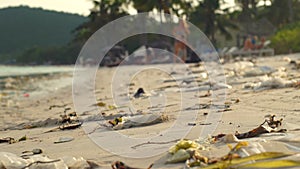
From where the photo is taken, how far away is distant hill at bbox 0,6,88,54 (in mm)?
106812

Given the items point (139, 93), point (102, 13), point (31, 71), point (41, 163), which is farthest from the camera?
point (102, 13)

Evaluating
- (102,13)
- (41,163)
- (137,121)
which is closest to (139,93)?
(137,121)

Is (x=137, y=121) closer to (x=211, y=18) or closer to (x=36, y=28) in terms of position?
(x=211, y=18)

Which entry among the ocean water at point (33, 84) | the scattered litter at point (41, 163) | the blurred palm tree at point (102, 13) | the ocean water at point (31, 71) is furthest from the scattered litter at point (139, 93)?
the blurred palm tree at point (102, 13)

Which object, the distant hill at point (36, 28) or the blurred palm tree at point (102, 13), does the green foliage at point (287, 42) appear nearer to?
the blurred palm tree at point (102, 13)

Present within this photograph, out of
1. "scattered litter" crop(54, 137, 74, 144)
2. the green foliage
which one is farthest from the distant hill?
"scattered litter" crop(54, 137, 74, 144)

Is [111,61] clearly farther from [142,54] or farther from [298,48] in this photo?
[298,48]

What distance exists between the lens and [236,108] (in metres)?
4.37

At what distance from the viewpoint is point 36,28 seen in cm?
11288

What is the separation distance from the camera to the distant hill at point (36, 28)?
107 meters

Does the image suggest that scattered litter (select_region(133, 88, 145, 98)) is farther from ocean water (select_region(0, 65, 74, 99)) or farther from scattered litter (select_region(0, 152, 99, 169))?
ocean water (select_region(0, 65, 74, 99))

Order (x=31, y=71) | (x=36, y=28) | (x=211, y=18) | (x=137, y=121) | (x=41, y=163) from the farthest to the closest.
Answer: (x=36, y=28) < (x=31, y=71) < (x=211, y=18) < (x=137, y=121) < (x=41, y=163)

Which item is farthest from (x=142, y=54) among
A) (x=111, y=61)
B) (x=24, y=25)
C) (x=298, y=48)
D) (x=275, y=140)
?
(x=24, y=25)

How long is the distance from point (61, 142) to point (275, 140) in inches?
69.1
